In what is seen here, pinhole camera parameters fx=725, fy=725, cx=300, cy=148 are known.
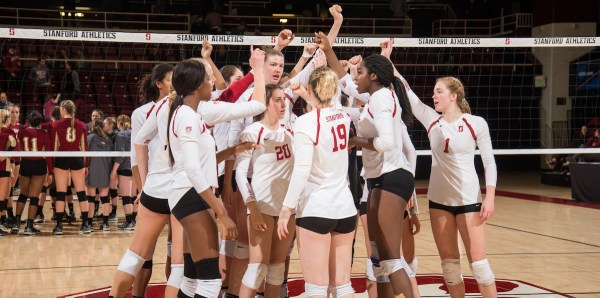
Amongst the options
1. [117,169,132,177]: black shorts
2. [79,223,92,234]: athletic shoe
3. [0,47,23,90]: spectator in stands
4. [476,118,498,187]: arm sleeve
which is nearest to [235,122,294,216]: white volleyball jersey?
[476,118,498,187]: arm sleeve

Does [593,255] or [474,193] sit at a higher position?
[474,193]

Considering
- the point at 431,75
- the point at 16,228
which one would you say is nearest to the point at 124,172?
the point at 16,228

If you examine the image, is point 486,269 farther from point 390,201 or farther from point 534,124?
point 534,124

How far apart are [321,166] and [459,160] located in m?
1.31

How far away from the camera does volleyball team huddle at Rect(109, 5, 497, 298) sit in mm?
4145

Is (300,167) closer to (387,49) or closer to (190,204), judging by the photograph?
(190,204)

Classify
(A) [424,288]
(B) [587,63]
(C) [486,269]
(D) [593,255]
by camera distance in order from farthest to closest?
(B) [587,63], (D) [593,255], (A) [424,288], (C) [486,269]

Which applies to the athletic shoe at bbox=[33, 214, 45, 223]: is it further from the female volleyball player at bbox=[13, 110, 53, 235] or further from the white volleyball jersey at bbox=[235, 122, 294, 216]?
the white volleyball jersey at bbox=[235, 122, 294, 216]

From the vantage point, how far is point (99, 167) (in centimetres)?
1053

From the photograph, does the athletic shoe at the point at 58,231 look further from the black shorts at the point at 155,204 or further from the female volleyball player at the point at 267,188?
the female volleyball player at the point at 267,188

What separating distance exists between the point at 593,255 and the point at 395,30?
15406 millimetres

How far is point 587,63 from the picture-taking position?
20469 millimetres

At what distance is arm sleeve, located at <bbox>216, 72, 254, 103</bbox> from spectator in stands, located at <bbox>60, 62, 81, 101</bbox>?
37.1 ft

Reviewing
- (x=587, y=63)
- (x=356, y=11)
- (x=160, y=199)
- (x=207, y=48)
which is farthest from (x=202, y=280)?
(x=356, y=11)
